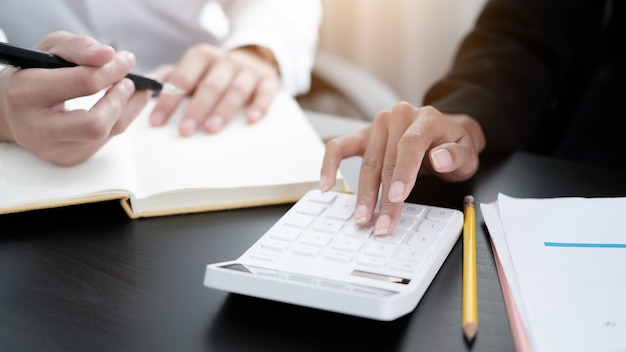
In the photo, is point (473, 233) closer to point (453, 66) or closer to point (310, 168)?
Answer: point (310, 168)

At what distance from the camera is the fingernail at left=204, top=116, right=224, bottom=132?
77cm

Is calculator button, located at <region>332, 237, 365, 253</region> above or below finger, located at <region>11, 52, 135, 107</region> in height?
below

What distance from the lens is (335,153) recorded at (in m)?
0.65

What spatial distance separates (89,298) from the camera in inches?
18.3

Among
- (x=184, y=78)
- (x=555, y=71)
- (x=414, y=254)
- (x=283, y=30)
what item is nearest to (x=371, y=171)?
(x=414, y=254)

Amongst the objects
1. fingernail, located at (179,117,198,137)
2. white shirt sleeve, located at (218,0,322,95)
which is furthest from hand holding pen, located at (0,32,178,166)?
white shirt sleeve, located at (218,0,322,95)

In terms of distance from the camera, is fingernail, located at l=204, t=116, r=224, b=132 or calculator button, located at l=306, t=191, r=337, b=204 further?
fingernail, located at l=204, t=116, r=224, b=132

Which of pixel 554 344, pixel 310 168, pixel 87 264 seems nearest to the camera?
pixel 554 344

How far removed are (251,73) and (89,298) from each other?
503 millimetres

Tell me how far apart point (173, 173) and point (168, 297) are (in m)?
0.20

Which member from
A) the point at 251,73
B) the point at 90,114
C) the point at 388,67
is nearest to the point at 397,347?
the point at 90,114

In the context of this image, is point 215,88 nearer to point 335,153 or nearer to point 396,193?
point 335,153

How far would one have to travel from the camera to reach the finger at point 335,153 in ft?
2.01

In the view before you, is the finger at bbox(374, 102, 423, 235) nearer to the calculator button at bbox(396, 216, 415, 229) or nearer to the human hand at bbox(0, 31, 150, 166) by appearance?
the calculator button at bbox(396, 216, 415, 229)
